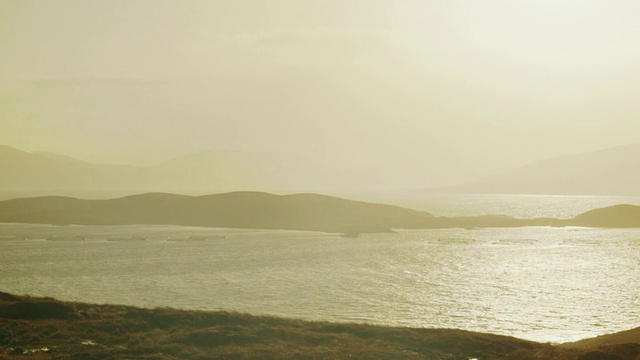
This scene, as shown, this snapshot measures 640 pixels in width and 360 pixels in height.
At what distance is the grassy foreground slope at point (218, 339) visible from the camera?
3372cm

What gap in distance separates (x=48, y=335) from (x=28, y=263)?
6275 cm

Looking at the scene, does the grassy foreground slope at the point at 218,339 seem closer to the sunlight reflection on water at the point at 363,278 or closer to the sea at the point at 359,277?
the sea at the point at 359,277

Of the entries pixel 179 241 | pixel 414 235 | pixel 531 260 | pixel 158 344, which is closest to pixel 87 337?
pixel 158 344

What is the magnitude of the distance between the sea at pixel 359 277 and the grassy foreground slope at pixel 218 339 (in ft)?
30.4

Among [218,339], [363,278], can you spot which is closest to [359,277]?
[363,278]

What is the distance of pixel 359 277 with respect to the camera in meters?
79.6

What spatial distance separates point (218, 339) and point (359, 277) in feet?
143

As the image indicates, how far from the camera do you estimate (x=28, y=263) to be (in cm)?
9200

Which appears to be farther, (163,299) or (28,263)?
(28,263)

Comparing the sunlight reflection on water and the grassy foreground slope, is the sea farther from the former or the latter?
the grassy foreground slope

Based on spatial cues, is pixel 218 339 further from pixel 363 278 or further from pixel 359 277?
pixel 359 277

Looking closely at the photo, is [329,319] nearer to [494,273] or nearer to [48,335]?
[48,335]

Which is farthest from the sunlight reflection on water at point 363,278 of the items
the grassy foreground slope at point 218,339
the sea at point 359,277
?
the grassy foreground slope at point 218,339

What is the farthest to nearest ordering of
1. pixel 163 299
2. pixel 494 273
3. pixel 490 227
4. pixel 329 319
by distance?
1. pixel 490 227
2. pixel 494 273
3. pixel 163 299
4. pixel 329 319
